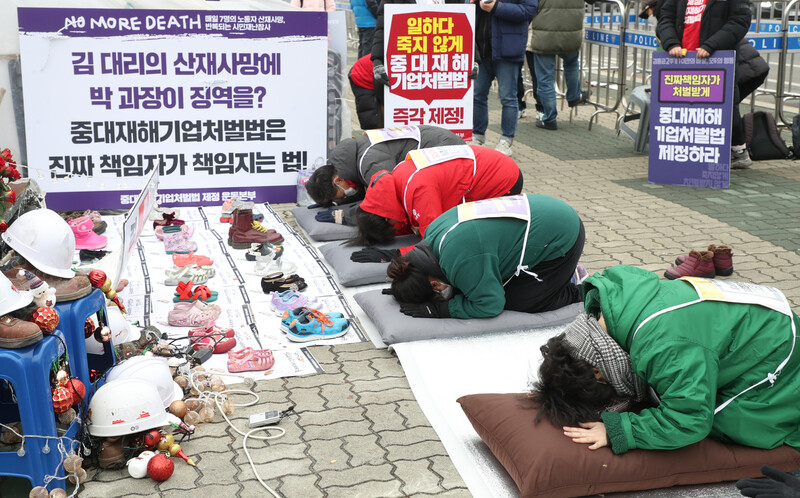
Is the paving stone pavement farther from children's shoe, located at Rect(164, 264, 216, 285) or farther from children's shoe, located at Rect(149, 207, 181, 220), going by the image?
children's shoe, located at Rect(164, 264, 216, 285)

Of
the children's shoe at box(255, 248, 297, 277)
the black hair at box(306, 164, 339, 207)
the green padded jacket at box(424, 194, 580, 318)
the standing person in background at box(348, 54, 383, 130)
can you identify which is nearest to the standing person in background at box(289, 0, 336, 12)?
the standing person in background at box(348, 54, 383, 130)

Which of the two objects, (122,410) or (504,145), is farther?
(504,145)

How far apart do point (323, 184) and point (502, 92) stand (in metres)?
3.15

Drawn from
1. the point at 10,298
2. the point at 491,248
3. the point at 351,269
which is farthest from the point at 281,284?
the point at 10,298

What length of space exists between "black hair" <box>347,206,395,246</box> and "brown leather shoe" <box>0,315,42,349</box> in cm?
293

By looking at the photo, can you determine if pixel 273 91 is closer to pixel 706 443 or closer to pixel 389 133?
pixel 389 133

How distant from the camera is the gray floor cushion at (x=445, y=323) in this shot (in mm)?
4293

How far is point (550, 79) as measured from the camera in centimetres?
1012

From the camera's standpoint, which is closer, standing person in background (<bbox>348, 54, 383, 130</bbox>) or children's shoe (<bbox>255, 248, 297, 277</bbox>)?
children's shoe (<bbox>255, 248, 297, 277</bbox>)

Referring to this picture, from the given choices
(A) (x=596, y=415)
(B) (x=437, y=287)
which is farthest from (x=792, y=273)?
(A) (x=596, y=415)

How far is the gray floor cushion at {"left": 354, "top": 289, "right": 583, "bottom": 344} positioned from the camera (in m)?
4.29

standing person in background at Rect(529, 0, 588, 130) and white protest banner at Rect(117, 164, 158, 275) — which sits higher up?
standing person in background at Rect(529, 0, 588, 130)

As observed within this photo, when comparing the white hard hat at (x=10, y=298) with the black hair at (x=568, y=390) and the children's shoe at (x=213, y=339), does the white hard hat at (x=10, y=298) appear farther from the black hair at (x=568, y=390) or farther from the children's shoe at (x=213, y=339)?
the black hair at (x=568, y=390)

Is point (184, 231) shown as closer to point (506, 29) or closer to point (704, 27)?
point (506, 29)
